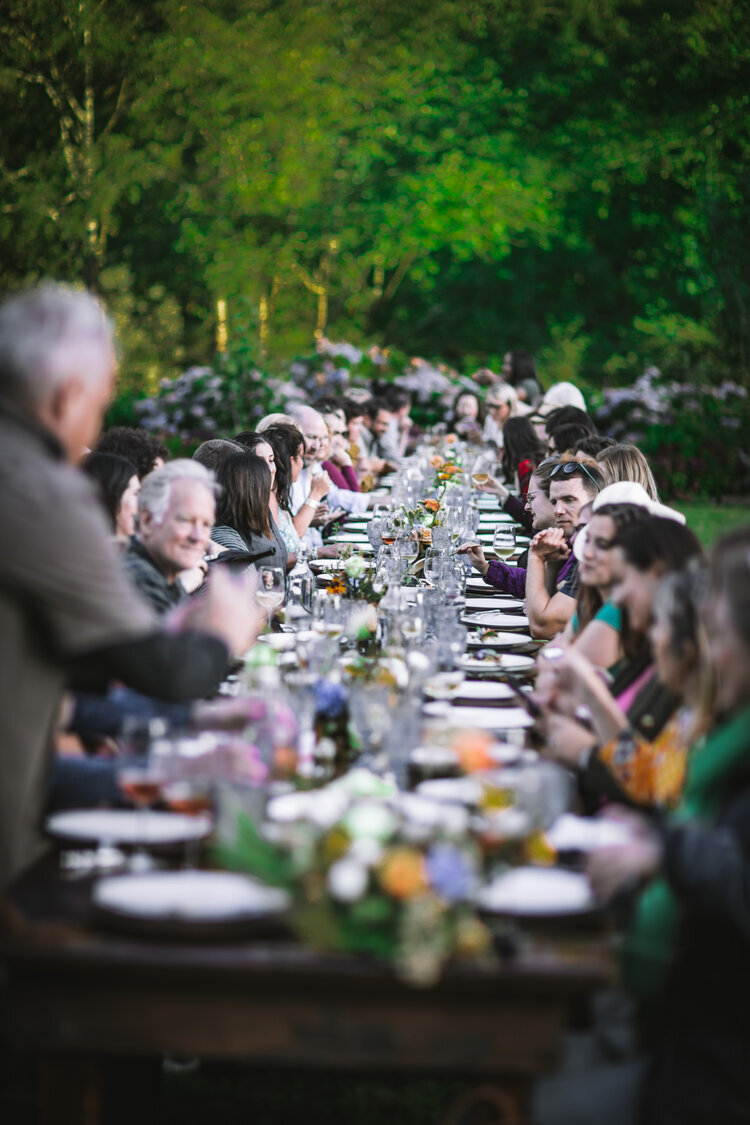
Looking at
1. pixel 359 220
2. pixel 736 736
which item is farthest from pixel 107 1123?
pixel 359 220

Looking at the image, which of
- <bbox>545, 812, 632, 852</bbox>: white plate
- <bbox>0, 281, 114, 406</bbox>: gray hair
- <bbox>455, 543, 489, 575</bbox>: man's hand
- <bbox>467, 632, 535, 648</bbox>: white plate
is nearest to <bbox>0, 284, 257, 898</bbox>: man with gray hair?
<bbox>0, 281, 114, 406</bbox>: gray hair

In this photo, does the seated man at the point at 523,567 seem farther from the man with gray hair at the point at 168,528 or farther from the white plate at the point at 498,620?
the man with gray hair at the point at 168,528

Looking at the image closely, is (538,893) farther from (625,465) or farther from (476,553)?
(476,553)

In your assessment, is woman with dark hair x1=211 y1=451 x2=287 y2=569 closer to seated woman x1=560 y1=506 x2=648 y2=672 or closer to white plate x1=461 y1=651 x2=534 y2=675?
white plate x1=461 y1=651 x2=534 y2=675

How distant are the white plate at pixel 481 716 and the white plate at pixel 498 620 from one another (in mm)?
1410

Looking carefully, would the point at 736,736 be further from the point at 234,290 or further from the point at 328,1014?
the point at 234,290

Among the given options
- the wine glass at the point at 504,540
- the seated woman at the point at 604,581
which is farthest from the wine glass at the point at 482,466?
the seated woman at the point at 604,581

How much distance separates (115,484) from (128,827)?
1843mm

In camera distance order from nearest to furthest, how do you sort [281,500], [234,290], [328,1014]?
[328,1014] < [281,500] < [234,290]

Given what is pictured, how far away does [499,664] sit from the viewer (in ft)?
12.6

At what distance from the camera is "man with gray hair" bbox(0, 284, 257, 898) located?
2.01 metres

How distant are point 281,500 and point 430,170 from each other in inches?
701

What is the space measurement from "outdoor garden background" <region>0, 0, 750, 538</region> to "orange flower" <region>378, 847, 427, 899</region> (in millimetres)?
16983

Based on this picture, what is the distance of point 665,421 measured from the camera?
15.6 metres
